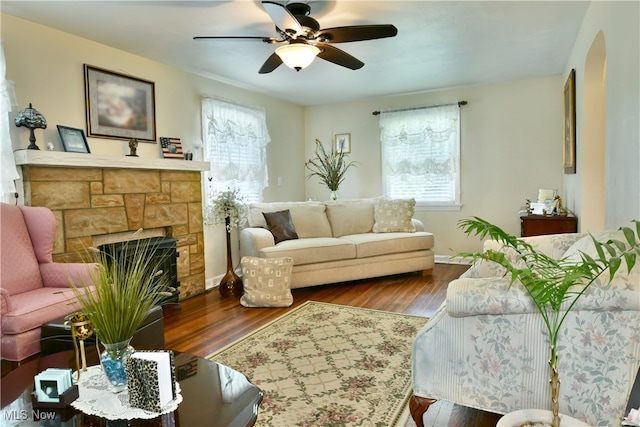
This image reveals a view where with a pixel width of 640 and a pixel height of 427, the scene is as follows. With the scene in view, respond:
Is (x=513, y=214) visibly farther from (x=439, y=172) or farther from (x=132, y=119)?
(x=132, y=119)

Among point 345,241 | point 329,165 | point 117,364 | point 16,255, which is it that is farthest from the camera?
point 329,165

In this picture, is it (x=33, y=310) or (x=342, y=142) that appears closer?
(x=33, y=310)

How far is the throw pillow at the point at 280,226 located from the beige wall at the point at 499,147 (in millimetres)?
1899

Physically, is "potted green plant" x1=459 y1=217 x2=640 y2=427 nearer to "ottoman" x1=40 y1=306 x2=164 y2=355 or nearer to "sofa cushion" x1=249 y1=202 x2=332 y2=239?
"ottoman" x1=40 y1=306 x2=164 y2=355

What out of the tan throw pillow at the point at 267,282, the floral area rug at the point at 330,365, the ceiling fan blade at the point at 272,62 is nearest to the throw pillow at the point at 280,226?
the tan throw pillow at the point at 267,282

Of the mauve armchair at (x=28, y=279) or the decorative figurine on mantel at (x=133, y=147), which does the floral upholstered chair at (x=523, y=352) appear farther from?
the decorative figurine on mantel at (x=133, y=147)

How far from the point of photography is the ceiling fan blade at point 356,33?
250 centimetres

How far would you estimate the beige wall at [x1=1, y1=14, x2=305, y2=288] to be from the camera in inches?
114

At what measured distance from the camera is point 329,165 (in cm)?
568

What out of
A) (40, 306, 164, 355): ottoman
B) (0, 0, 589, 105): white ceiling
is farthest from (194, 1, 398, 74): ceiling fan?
(40, 306, 164, 355): ottoman

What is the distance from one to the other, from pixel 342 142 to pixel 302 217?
1740mm

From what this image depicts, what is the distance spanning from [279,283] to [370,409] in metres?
1.89

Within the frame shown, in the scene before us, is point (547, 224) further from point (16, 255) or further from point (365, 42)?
point (16, 255)

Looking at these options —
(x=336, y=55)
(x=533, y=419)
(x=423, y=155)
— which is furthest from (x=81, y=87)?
(x=423, y=155)
